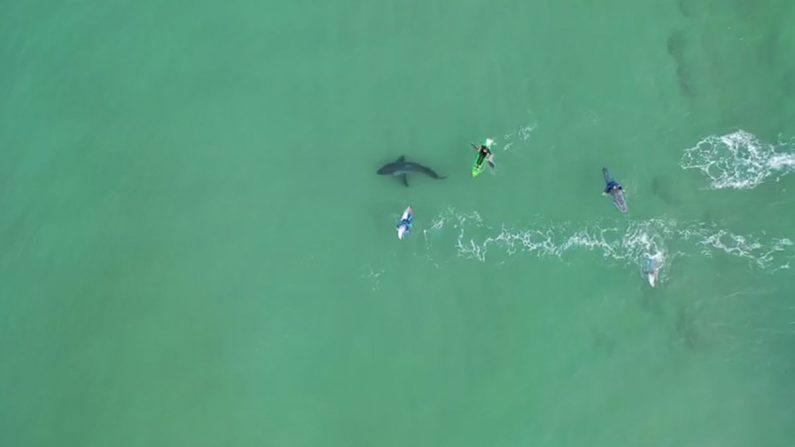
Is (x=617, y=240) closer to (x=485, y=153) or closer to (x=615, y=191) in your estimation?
→ (x=615, y=191)

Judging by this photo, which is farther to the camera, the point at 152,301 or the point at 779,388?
the point at 152,301

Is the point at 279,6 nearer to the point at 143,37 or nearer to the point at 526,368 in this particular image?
the point at 143,37

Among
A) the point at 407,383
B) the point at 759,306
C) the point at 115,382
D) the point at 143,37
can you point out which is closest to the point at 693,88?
the point at 759,306

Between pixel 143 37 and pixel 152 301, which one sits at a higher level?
pixel 143 37

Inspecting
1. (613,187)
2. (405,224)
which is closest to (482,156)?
(405,224)

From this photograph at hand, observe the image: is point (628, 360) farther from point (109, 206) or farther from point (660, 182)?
point (109, 206)

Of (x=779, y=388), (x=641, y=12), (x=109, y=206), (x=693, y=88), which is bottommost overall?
(x=779, y=388)
